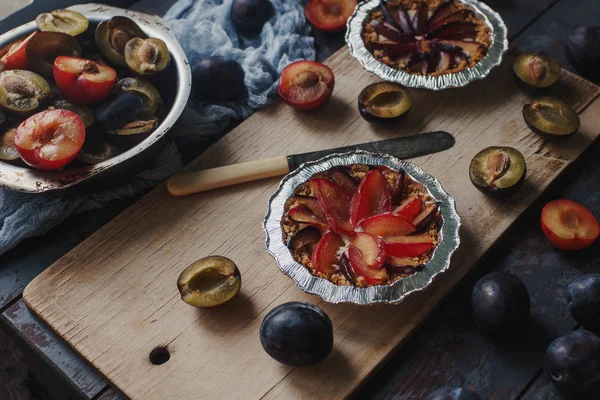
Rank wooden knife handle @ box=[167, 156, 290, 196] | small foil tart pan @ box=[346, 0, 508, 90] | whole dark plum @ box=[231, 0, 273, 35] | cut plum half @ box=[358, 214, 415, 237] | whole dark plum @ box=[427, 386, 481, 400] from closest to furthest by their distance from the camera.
Answer: 1. whole dark plum @ box=[427, 386, 481, 400]
2. cut plum half @ box=[358, 214, 415, 237]
3. wooden knife handle @ box=[167, 156, 290, 196]
4. small foil tart pan @ box=[346, 0, 508, 90]
5. whole dark plum @ box=[231, 0, 273, 35]

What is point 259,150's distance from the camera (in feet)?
6.57

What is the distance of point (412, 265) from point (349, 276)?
149 mm

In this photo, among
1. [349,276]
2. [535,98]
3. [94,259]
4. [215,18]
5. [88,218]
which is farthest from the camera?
[215,18]

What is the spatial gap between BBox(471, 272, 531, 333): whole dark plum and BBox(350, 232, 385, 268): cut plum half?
24 cm

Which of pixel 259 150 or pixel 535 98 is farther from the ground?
pixel 259 150

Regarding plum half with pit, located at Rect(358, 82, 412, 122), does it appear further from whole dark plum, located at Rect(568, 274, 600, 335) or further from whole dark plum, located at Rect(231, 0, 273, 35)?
whole dark plum, located at Rect(568, 274, 600, 335)

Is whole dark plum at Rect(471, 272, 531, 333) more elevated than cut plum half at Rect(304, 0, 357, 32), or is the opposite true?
cut plum half at Rect(304, 0, 357, 32)

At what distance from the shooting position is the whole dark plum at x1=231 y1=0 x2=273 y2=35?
2271 millimetres

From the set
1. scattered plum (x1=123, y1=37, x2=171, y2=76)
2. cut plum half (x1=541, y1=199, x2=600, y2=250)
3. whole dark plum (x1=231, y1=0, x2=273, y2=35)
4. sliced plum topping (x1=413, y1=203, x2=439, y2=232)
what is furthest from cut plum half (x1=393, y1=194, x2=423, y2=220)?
whole dark plum (x1=231, y1=0, x2=273, y2=35)

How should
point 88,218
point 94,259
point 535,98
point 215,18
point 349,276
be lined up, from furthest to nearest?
point 215,18
point 535,98
point 88,218
point 94,259
point 349,276

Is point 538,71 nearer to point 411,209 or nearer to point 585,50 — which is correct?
point 585,50

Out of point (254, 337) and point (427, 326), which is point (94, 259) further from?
point (427, 326)

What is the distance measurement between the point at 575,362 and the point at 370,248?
1.65 feet

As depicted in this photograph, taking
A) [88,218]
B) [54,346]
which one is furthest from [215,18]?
[54,346]
